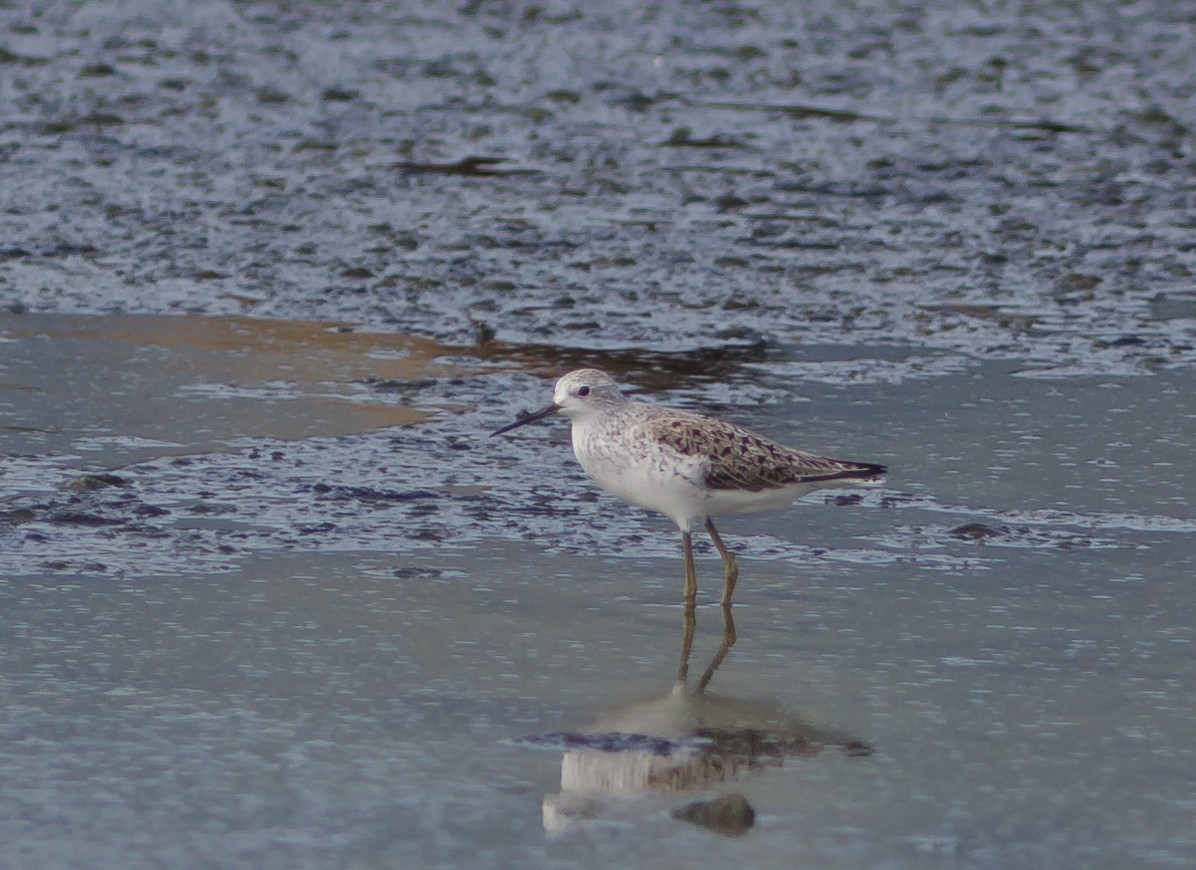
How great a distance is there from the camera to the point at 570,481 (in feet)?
25.2

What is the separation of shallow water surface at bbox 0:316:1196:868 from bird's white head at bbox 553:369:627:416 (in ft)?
1.63

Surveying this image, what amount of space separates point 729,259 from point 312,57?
861 cm

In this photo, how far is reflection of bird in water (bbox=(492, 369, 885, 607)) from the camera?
6410 millimetres

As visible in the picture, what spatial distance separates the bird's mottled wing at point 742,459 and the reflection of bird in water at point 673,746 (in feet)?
3.30

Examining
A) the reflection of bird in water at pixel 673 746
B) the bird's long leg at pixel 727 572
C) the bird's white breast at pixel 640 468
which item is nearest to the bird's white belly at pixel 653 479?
the bird's white breast at pixel 640 468

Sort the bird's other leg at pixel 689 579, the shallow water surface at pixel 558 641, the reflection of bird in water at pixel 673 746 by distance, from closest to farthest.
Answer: the shallow water surface at pixel 558 641
the reflection of bird in water at pixel 673 746
the bird's other leg at pixel 689 579

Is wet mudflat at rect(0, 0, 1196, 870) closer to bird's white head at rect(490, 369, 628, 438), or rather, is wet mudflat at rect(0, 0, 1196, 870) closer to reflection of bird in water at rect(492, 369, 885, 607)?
reflection of bird in water at rect(492, 369, 885, 607)

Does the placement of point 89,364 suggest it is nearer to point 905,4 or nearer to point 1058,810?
point 1058,810

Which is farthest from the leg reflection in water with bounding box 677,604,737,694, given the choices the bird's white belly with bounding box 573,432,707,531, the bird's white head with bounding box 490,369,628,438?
the bird's white head with bounding box 490,369,628,438

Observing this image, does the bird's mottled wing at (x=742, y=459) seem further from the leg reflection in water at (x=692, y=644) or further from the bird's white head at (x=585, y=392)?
the leg reflection in water at (x=692, y=644)

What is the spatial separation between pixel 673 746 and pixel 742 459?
155 cm

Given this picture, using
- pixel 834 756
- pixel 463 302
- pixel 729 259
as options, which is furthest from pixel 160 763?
pixel 729 259

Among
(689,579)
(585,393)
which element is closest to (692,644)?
(689,579)

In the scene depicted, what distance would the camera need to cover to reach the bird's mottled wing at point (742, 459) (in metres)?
6.43
